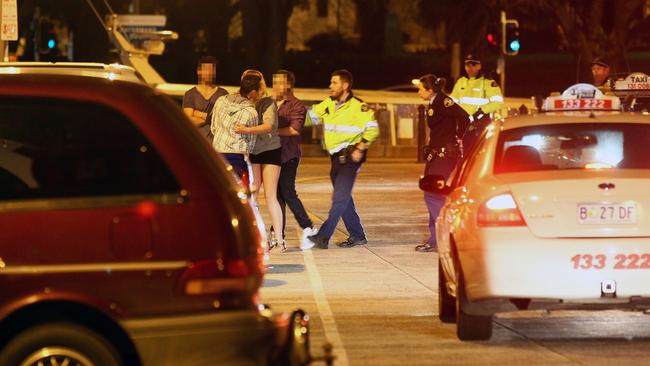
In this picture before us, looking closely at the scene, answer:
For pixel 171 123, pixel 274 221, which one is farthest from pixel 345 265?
pixel 171 123

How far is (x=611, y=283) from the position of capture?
8617 millimetres

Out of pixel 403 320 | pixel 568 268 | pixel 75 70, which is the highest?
pixel 75 70

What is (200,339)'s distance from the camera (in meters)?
6.07

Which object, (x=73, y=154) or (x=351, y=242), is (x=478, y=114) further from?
(x=73, y=154)

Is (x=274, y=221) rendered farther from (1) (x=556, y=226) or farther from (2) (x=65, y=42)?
(2) (x=65, y=42)

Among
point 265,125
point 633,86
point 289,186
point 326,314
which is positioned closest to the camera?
point 326,314

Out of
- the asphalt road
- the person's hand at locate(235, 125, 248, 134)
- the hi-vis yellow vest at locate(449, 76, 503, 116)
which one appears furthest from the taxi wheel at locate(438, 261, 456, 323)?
the hi-vis yellow vest at locate(449, 76, 503, 116)

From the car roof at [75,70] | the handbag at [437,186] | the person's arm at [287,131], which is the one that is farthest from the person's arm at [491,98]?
the car roof at [75,70]

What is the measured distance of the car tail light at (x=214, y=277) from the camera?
241 inches

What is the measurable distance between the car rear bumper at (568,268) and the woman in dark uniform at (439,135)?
584 cm

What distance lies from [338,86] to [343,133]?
0.47m

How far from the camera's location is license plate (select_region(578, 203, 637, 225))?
866 centimetres

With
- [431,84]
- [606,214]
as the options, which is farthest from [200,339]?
[431,84]

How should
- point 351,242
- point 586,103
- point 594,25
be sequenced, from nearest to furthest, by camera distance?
1. point 586,103
2. point 351,242
3. point 594,25
